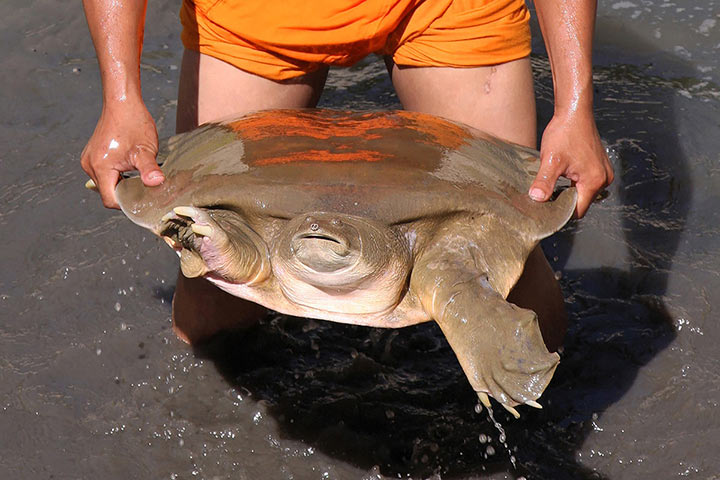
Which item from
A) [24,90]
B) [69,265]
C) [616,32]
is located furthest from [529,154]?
[24,90]

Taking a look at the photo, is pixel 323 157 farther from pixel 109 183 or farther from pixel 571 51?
pixel 571 51

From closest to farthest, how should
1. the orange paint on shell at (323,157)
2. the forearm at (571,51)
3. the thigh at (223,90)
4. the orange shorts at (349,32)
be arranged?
the orange paint on shell at (323,157) < the forearm at (571,51) < the orange shorts at (349,32) < the thigh at (223,90)

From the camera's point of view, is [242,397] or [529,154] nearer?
[529,154]

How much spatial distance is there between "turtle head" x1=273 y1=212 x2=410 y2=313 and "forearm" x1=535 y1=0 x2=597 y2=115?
1.78 ft

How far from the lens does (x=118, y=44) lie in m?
1.92

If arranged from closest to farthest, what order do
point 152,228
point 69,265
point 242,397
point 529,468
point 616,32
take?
point 152,228
point 529,468
point 242,397
point 69,265
point 616,32

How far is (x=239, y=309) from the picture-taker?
7.67ft

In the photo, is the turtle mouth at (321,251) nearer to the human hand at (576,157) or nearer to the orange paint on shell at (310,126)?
the orange paint on shell at (310,126)

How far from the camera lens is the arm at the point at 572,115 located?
1805mm

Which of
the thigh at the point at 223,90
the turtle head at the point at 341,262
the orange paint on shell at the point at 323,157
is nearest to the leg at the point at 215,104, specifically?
the thigh at the point at 223,90

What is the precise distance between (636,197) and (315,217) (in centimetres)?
162

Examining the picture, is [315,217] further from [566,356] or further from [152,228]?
[566,356]

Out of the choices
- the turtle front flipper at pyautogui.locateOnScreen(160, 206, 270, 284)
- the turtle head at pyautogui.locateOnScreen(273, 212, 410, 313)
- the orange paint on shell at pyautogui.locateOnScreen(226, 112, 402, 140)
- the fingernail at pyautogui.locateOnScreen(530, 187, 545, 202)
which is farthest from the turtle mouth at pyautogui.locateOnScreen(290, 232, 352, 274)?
the fingernail at pyautogui.locateOnScreen(530, 187, 545, 202)

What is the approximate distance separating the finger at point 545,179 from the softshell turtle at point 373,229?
2 cm
